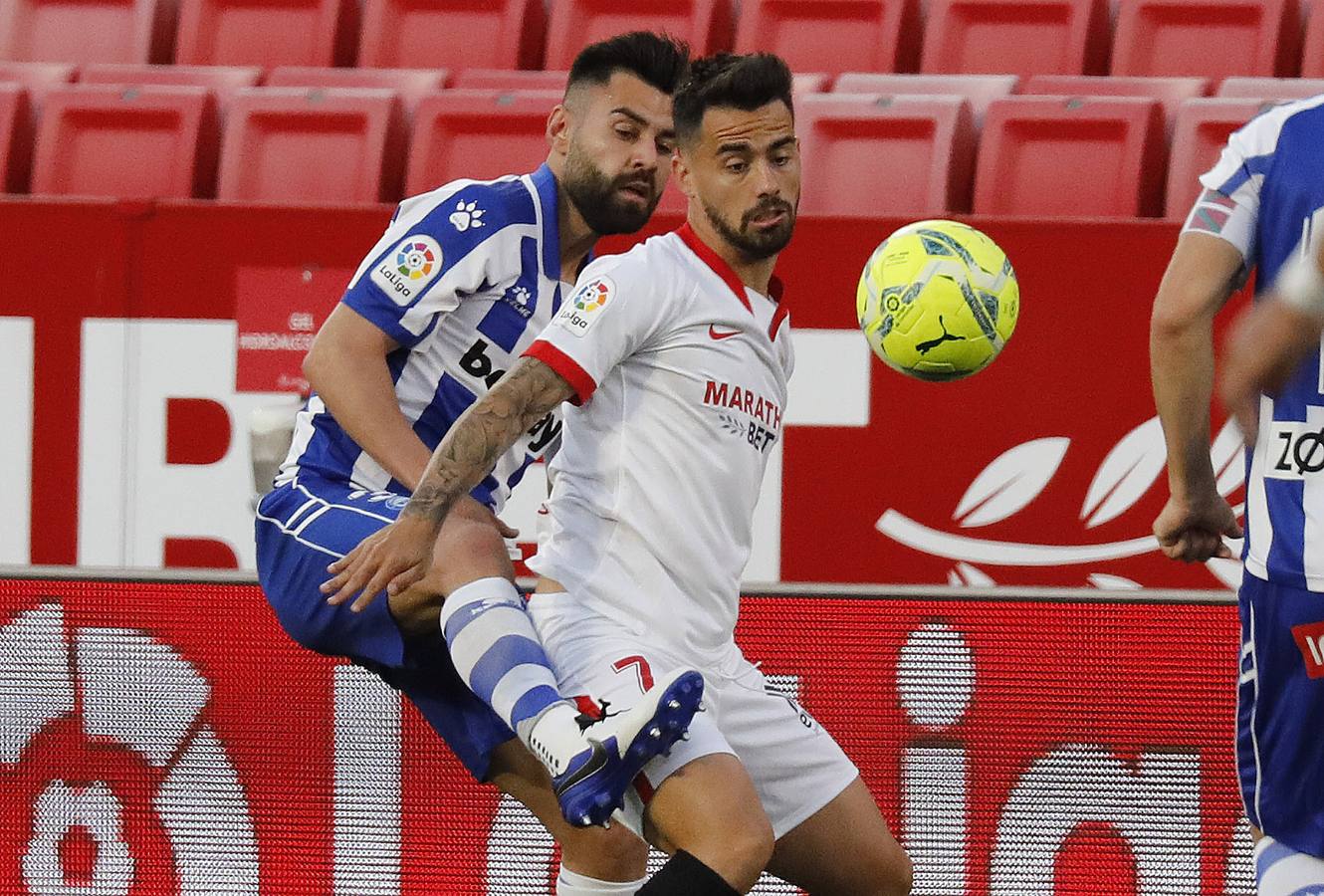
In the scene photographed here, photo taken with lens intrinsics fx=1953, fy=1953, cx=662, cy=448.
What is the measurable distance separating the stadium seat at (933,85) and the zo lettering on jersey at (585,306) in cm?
343

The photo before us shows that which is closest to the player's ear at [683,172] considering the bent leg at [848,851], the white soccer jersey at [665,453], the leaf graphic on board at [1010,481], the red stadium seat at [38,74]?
the white soccer jersey at [665,453]

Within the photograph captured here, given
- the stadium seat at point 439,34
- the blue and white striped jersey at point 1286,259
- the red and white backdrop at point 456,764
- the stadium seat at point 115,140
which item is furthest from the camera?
the stadium seat at point 439,34

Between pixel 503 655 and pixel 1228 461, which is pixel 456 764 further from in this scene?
pixel 1228 461

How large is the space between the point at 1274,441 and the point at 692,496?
921mm

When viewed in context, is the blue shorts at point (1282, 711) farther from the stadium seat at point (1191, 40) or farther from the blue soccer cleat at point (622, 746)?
the stadium seat at point (1191, 40)

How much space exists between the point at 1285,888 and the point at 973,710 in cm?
122

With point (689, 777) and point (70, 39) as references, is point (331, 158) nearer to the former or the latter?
point (70, 39)

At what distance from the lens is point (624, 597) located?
3.06 m

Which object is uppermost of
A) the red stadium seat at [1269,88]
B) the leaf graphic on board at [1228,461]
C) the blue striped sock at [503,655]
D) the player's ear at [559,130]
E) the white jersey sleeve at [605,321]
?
the red stadium seat at [1269,88]

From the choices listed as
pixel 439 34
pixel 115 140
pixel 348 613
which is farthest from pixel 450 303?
pixel 439 34

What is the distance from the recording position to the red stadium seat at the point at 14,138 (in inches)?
248

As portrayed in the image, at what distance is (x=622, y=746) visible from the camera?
9.11ft

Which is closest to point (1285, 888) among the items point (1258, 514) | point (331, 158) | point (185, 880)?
point (1258, 514)

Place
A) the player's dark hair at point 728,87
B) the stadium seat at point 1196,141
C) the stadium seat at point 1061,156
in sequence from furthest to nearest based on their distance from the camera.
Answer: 1. the stadium seat at point 1061,156
2. the stadium seat at point 1196,141
3. the player's dark hair at point 728,87
